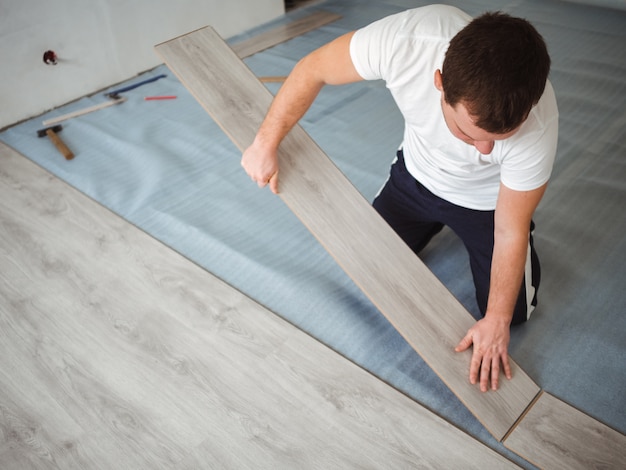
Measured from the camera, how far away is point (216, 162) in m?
2.98

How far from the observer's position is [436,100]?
162 centimetres

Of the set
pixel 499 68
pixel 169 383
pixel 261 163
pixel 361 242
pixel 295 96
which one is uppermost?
pixel 499 68

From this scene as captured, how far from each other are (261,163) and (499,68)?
0.84 meters

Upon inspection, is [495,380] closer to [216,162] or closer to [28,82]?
[216,162]

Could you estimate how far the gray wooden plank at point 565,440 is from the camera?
63.7 inches

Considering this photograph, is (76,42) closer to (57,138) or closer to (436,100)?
(57,138)

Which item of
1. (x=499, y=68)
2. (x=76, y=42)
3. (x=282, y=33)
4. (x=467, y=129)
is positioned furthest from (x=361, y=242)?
(x=282, y=33)

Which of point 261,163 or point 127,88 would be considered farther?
point 127,88

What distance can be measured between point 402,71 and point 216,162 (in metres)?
1.56

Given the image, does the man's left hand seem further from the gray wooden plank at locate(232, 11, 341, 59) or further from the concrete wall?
the concrete wall

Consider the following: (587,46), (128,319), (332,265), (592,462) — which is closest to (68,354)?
(128,319)

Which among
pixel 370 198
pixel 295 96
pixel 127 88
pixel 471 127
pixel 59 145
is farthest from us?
pixel 127 88

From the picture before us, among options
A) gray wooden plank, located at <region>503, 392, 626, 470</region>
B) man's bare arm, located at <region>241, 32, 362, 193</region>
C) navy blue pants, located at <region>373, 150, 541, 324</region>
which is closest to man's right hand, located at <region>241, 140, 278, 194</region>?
man's bare arm, located at <region>241, 32, 362, 193</region>

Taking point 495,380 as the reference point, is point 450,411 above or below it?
below
